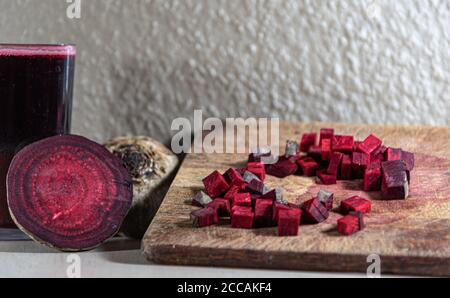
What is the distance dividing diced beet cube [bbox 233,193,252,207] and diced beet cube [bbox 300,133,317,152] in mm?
321

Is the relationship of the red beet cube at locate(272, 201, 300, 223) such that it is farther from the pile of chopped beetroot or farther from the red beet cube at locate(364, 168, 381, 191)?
the red beet cube at locate(364, 168, 381, 191)

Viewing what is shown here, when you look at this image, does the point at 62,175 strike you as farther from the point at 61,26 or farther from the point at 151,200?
the point at 61,26

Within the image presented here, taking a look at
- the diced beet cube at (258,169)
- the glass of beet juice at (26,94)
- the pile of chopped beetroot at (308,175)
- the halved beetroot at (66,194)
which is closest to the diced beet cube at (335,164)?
the pile of chopped beetroot at (308,175)

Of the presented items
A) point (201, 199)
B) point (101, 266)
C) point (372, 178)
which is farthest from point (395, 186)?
point (101, 266)

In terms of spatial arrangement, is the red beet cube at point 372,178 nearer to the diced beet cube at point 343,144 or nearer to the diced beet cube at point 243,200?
the diced beet cube at point 343,144

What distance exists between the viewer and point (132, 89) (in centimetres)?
148

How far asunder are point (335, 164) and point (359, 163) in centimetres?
4

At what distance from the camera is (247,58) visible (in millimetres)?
1469

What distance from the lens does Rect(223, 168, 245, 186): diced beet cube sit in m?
1.06

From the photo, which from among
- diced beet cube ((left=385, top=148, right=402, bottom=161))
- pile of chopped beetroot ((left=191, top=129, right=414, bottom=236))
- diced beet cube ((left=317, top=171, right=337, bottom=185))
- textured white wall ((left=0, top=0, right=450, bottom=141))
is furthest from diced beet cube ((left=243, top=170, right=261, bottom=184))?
textured white wall ((left=0, top=0, right=450, bottom=141))

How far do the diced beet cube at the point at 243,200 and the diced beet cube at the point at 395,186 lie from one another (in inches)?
7.8

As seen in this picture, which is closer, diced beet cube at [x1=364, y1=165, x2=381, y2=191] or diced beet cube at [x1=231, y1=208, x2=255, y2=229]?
diced beet cube at [x1=231, y1=208, x2=255, y2=229]
